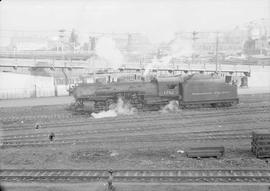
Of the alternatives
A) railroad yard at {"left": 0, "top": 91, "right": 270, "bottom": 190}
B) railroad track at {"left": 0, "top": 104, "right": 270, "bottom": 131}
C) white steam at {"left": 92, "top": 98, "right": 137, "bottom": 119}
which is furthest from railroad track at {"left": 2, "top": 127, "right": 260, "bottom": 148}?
white steam at {"left": 92, "top": 98, "right": 137, "bottom": 119}

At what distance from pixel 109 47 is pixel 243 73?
20242mm

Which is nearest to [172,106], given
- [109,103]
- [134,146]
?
[109,103]

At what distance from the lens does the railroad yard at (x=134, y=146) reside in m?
12.4

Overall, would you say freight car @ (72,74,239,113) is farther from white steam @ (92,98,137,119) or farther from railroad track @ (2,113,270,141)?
railroad track @ (2,113,270,141)

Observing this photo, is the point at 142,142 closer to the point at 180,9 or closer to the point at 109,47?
the point at 109,47

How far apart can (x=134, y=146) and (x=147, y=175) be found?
13.6 feet

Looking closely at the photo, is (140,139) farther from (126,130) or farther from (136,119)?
(136,119)

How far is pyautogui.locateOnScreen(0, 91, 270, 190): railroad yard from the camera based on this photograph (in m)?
12.4

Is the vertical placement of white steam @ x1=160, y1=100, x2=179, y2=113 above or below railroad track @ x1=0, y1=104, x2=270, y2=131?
above

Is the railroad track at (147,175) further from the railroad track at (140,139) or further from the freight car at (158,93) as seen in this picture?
the freight car at (158,93)

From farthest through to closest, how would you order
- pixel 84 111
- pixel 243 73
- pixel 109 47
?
pixel 243 73, pixel 109 47, pixel 84 111

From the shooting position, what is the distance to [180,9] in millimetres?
39781

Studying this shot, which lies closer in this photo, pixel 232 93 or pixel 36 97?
pixel 232 93

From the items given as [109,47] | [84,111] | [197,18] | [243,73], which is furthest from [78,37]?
[84,111]
